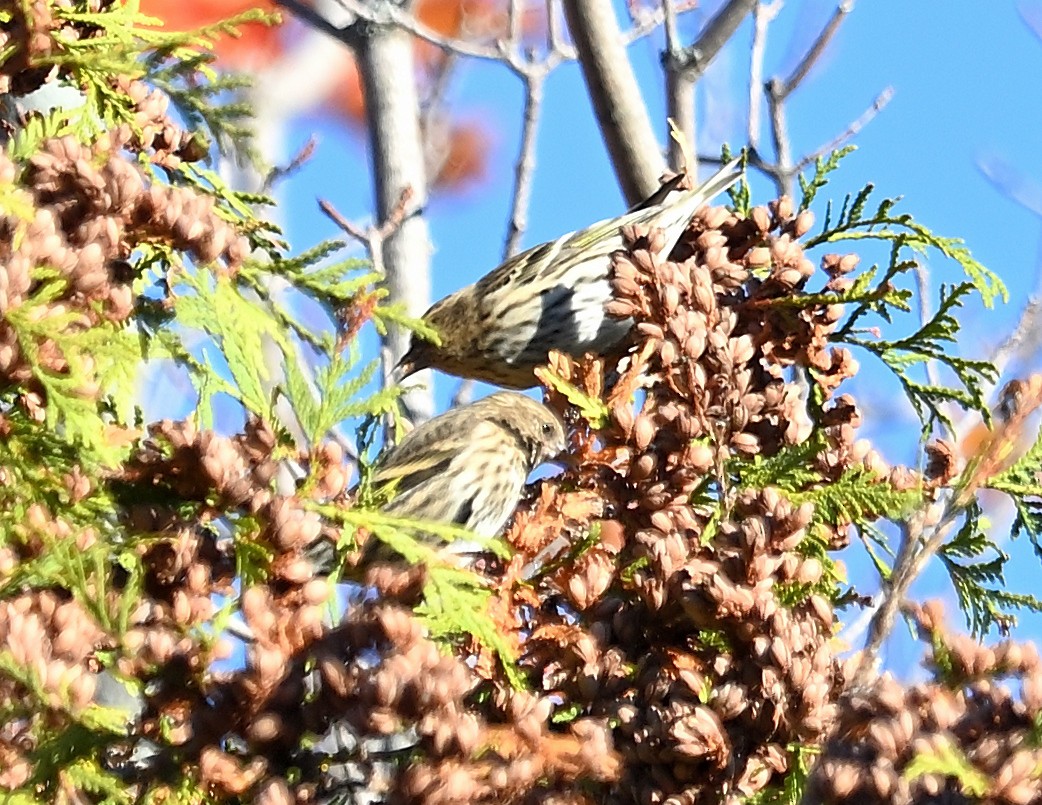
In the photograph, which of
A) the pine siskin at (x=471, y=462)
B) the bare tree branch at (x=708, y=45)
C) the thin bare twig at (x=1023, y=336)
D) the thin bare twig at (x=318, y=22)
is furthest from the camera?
the thin bare twig at (x=318, y=22)

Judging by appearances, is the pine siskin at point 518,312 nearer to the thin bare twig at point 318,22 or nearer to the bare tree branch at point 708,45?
the bare tree branch at point 708,45

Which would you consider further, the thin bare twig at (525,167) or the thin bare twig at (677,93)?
the thin bare twig at (525,167)

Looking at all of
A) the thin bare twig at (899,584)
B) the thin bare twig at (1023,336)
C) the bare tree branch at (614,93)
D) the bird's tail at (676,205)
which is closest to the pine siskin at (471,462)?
the bird's tail at (676,205)

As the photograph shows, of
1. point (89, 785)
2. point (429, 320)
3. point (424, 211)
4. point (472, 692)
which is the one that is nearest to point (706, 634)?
point (472, 692)

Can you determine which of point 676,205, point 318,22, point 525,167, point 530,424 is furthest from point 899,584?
point 318,22

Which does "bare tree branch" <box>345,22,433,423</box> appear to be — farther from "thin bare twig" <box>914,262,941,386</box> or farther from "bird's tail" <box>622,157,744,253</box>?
"thin bare twig" <box>914,262,941,386</box>

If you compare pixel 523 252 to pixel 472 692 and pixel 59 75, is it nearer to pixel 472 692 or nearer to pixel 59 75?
pixel 59 75

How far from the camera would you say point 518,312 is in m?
5.00

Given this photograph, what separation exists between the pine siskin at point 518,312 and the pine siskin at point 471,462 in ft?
2.86

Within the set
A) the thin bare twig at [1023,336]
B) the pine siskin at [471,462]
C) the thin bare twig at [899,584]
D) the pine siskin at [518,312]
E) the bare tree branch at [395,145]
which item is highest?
the bare tree branch at [395,145]

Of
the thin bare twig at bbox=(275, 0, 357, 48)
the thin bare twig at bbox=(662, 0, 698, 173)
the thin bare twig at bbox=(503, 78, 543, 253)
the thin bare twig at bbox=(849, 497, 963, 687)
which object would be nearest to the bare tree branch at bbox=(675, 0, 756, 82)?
the thin bare twig at bbox=(662, 0, 698, 173)

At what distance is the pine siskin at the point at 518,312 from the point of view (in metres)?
4.80

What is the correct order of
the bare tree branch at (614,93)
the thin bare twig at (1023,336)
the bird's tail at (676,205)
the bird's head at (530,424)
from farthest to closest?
the thin bare twig at (1023,336)
the bare tree branch at (614,93)
the bird's head at (530,424)
the bird's tail at (676,205)

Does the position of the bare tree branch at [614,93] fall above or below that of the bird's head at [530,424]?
above
